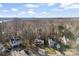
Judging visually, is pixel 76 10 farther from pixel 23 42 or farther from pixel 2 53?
pixel 2 53

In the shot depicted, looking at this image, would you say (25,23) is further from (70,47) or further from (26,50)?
(70,47)

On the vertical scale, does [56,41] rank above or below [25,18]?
below

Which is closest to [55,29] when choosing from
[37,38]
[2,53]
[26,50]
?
[37,38]

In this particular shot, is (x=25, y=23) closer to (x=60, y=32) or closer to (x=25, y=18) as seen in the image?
(x=25, y=18)

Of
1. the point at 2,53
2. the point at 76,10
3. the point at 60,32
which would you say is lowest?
the point at 2,53

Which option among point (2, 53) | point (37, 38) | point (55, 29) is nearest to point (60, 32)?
point (55, 29)

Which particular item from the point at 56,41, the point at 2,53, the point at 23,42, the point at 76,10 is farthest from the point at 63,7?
the point at 2,53

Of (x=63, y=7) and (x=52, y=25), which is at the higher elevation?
(x=63, y=7)
